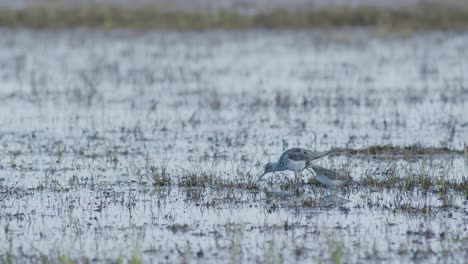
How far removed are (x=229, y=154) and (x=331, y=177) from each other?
2.72 metres

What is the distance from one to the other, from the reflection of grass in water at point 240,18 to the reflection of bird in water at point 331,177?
65.9 feet

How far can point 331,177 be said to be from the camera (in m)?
10.9

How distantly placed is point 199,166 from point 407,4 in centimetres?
2410

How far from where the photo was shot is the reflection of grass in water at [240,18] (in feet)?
103

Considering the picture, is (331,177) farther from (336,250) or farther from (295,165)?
(336,250)

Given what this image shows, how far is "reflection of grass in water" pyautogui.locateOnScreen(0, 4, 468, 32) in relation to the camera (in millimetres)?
31250

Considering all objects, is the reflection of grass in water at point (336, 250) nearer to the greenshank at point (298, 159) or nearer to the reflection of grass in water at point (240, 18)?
the greenshank at point (298, 159)

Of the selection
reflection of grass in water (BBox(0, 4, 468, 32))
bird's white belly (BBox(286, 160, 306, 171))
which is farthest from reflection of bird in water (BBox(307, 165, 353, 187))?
reflection of grass in water (BBox(0, 4, 468, 32))

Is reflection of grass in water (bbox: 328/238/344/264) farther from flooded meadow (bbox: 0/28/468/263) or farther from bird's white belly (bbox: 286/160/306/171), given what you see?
bird's white belly (bbox: 286/160/306/171)

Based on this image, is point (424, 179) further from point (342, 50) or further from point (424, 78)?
point (342, 50)

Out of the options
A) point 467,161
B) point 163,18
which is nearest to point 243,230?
point 467,161

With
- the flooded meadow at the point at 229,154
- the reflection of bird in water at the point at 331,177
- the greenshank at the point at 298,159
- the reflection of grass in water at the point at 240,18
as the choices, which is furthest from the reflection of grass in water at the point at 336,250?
the reflection of grass in water at the point at 240,18

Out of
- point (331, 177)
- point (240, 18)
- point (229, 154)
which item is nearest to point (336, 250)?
point (331, 177)

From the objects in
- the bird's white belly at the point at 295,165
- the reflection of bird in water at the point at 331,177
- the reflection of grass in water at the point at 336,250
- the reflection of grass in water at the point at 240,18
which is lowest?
the reflection of grass in water at the point at 336,250
